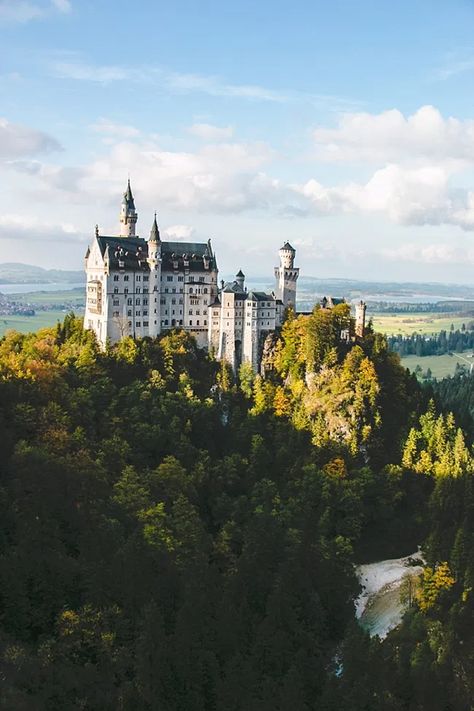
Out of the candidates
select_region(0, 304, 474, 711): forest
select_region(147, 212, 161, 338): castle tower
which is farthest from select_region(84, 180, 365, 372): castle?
select_region(0, 304, 474, 711): forest

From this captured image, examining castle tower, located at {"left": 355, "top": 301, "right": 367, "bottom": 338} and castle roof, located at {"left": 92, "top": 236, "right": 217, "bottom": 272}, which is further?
castle tower, located at {"left": 355, "top": 301, "right": 367, "bottom": 338}

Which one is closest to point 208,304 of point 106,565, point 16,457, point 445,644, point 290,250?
point 290,250

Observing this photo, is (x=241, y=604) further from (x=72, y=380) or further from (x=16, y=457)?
(x=72, y=380)

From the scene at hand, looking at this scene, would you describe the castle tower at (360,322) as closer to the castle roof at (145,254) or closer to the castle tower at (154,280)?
the castle roof at (145,254)

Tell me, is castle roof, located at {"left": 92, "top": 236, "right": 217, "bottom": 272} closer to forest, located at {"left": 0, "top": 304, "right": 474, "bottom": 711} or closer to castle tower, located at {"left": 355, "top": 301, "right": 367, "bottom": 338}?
forest, located at {"left": 0, "top": 304, "right": 474, "bottom": 711}

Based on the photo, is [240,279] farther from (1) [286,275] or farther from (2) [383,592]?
(2) [383,592]

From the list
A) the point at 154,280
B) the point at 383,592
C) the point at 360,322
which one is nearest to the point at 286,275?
the point at 360,322
